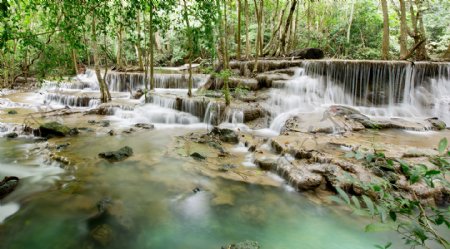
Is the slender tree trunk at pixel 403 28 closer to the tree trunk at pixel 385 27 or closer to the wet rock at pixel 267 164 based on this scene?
the tree trunk at pixel 385 27

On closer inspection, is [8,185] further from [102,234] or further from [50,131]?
[50,131]

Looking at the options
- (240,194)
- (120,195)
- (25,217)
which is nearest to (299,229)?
(240,194)

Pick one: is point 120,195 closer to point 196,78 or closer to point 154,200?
point 154,200

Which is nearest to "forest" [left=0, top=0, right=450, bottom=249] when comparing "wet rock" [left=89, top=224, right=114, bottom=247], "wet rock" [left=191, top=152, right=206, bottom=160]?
"wet rock" [left=89, top=224, right=114, bottom=247]

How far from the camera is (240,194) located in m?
5.52

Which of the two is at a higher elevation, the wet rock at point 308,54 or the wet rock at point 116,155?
the wet rock at point 308,54

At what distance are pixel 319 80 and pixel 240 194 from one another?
8874 mm

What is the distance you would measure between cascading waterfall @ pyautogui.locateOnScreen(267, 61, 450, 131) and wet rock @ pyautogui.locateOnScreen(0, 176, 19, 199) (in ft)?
25.4

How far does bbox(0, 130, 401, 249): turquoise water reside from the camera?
4.25 metres

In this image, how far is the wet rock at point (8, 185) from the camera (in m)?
5.27

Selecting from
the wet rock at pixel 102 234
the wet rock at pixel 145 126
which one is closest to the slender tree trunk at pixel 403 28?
the wet rock at pixel 145 126

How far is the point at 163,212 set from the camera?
4969 millimetres

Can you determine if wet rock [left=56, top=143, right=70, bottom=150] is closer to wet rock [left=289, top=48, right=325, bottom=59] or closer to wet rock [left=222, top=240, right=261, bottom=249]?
wet rock [left=222, top=240, right=261, bottom=249]

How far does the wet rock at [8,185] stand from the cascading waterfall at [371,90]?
7.74m
